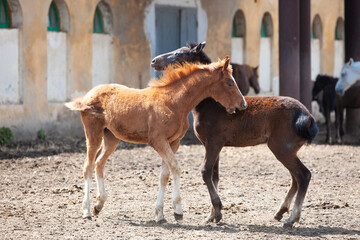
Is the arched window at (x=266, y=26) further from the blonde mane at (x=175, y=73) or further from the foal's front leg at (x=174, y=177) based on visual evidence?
the foal's front leg at (x=174, y=177)

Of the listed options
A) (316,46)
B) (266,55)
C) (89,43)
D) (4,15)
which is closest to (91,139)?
(4,15)

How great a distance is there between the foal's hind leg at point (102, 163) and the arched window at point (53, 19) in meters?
7.98

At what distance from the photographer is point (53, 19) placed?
1491 cm

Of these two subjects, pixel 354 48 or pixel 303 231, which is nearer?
pixel 303 231

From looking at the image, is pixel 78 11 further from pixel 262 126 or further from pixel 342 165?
pixel 262 126

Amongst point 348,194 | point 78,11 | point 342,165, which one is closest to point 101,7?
point 78,11

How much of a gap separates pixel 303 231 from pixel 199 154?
250 inches

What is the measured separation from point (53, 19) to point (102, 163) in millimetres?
8418

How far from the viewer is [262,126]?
699 centimetres

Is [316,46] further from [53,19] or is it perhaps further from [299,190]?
[299,190]

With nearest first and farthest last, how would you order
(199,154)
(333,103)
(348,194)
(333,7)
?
(348,194), (199,154), (333,103), (333,7)

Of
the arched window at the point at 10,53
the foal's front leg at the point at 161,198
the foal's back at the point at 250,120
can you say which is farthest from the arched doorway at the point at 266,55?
the foal's front leg at the point at 161,198

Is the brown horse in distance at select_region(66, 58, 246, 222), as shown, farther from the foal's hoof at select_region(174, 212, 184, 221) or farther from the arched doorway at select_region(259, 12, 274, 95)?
the arched doorway at select_region(259, 12, 274, 95)

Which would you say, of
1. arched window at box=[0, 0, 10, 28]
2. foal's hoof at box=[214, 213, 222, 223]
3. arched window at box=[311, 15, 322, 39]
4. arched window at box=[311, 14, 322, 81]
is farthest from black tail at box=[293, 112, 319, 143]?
arched window at box=[311, 15, 322, 39]
